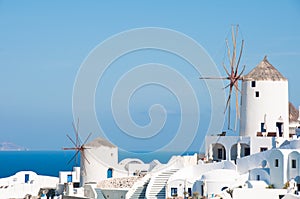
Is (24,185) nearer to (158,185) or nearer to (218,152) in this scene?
(158,185)

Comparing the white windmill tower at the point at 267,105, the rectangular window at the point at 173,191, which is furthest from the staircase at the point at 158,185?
the white windmill tower at the point at 267,105

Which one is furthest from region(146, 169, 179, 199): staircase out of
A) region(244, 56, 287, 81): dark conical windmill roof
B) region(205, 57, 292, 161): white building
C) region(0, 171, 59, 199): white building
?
region(0, 171, 59, 199): white building

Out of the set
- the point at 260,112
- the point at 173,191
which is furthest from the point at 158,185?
the point at 260,112

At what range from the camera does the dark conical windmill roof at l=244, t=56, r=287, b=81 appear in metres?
38.5

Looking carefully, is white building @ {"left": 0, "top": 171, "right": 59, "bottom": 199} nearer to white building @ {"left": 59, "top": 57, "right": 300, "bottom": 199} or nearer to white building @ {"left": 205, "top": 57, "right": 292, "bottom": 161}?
→ white building @ {"left": 59, "top": 57, "right": 300, "bottom": 199}

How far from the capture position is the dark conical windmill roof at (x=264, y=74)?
1516 inches

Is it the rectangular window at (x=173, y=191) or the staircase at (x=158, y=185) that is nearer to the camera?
the rectangular window at (x=173, y=191)

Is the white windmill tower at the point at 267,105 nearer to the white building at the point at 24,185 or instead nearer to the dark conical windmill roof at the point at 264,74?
the dark conical windmill roof at the point at 264,74

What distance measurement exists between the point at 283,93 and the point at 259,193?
8.98 m

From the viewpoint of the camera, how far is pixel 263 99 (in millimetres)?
38375

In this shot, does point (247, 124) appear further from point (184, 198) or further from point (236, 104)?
point (184, 198)

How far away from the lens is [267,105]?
38.3 meters

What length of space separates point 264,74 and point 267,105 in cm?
163

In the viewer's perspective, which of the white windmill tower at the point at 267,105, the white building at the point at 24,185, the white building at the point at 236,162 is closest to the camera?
the white building at the point at 236,162
